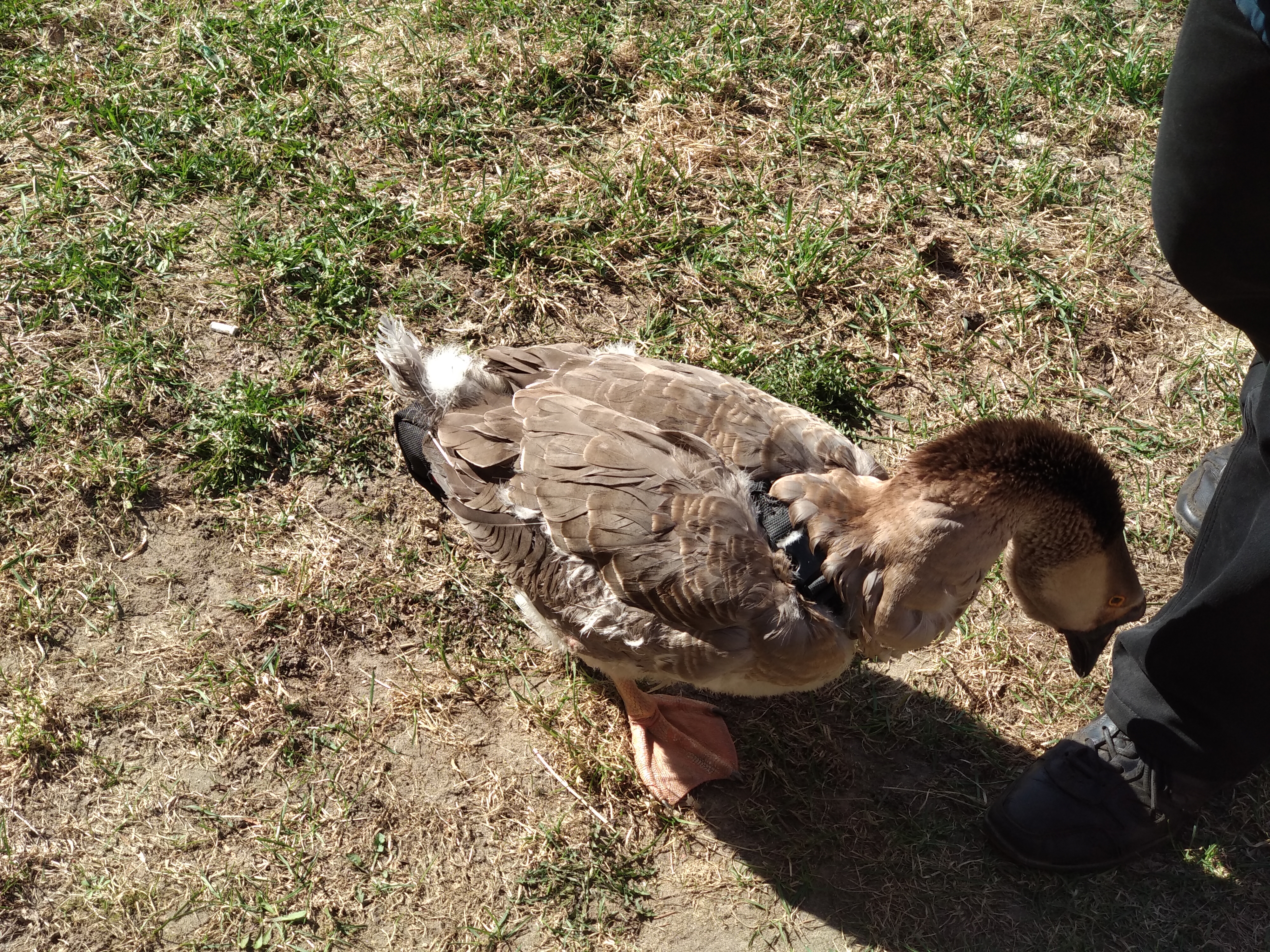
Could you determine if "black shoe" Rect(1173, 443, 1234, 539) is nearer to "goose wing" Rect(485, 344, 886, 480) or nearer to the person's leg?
the person's leg

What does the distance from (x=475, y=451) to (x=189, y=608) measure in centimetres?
153

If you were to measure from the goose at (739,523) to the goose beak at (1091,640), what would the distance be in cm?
1

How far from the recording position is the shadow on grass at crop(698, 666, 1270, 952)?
3.48 m

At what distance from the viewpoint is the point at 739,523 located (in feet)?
10.5

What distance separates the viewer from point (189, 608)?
405 cm

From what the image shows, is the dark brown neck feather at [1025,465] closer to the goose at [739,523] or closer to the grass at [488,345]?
the goose at [739,523]

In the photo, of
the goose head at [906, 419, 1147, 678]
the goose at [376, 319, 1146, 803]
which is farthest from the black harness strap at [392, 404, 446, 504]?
the goose head at [906, 419, 1147, 678]

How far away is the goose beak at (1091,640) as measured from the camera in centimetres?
347

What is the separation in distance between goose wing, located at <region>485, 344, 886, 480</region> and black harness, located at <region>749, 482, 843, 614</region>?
163mm

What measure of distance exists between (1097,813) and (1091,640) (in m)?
0.63

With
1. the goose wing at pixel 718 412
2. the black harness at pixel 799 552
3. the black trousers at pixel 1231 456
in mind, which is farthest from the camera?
the goose wing at pixel 718 412

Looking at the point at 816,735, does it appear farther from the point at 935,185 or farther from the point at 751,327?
the point at 935,185

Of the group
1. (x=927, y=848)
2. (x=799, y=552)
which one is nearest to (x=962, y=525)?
(x=799, y=552)

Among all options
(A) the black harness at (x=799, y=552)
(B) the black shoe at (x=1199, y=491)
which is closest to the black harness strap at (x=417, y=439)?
(A) the black harness at (x=799, y=552)
